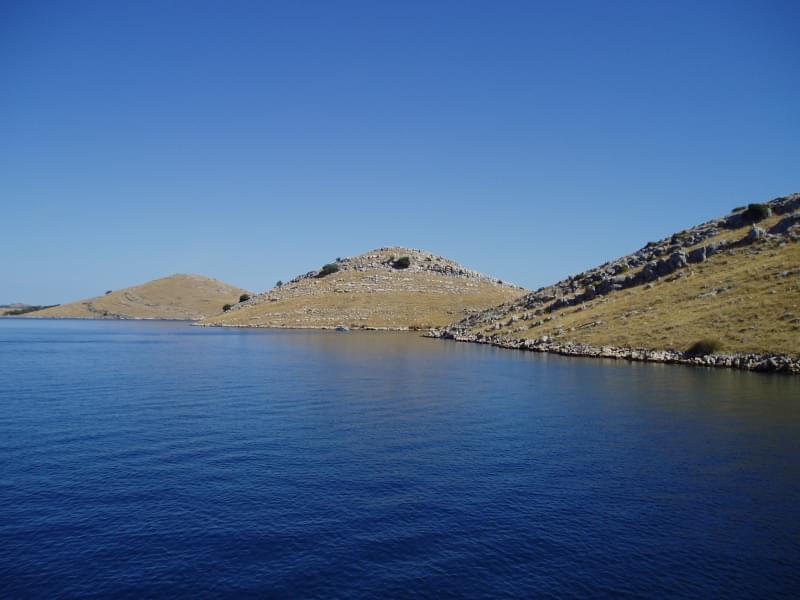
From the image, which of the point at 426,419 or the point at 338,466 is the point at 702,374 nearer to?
the point at 426,419

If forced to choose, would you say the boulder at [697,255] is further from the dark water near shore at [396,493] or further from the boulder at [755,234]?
the dark water near shore at [396,493]

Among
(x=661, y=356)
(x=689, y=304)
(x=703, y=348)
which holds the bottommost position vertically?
(x=661, y=356)

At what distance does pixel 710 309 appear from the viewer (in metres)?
93.0

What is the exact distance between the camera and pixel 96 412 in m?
45.7

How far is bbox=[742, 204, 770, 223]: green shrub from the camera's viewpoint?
126375mm

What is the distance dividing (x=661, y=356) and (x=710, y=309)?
45.2 feet

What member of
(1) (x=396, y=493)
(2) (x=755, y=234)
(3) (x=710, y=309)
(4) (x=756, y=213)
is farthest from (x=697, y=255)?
(1) (x=396, y=493)

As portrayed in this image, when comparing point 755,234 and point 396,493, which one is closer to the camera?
point 396,493

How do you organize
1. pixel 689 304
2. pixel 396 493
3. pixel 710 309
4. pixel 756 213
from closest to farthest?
pixel 396 493 → pixel 710 309 → pixel 689 304 → pixel 756 213

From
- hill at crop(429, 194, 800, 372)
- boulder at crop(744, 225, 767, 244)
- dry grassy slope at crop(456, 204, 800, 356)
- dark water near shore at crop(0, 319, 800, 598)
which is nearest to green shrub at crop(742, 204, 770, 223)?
hill at crop(429, 194, 800, 372)

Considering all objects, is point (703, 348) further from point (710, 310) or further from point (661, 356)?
point (710, 310)

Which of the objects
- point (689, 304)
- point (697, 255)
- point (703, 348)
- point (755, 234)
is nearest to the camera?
point (703, 348)

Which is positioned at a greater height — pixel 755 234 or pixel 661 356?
pixel 755 234

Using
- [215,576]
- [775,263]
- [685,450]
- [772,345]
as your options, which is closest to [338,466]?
[215,576]
